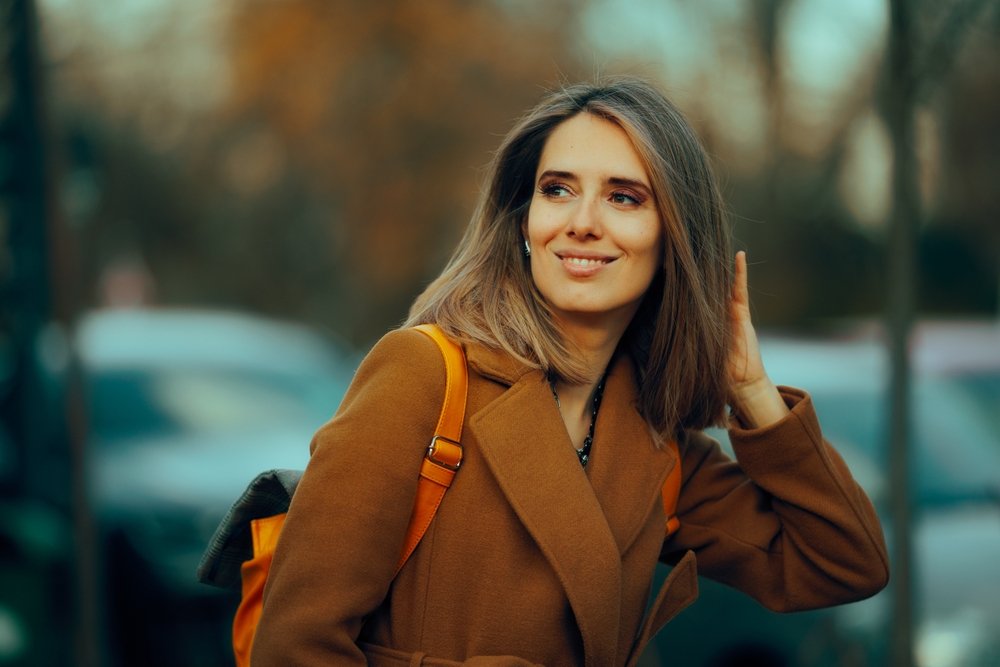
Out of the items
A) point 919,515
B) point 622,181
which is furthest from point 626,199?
point 919,515

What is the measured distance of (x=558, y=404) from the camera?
2.48 meters

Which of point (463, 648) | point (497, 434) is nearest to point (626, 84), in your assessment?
point (497, 434)

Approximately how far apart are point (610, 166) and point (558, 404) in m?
0.47

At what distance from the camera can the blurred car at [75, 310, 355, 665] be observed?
6.19m

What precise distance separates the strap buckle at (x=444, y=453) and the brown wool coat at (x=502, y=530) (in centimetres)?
3

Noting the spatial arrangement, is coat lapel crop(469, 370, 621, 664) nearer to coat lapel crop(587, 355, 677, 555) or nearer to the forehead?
coat lapel crop(587, 355, 677, 555)

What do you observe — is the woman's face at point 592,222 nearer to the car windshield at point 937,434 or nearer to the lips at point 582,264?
the lips at point 582,264

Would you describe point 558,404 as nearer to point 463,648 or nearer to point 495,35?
point 463,648

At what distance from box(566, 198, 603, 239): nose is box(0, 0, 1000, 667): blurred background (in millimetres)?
484

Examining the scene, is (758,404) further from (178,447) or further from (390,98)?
(390,98)

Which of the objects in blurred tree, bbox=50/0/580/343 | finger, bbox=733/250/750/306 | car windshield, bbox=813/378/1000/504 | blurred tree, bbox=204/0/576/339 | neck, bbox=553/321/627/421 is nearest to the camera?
neck, bbox=553/321/627/421

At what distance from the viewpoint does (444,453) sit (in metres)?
2.22

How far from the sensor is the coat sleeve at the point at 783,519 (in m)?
2.55

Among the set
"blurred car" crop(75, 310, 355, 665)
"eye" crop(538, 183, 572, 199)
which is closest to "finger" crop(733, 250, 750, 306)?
"eye" crop(538, 183, 572, 199)
